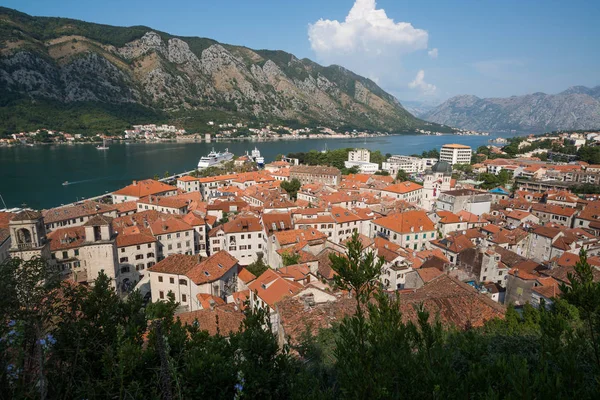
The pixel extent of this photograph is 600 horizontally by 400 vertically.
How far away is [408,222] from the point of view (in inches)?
1451

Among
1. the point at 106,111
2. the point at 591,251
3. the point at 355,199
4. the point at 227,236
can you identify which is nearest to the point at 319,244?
the point at 227,236

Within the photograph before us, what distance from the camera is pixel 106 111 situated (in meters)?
174

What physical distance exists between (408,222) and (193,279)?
22623 mm

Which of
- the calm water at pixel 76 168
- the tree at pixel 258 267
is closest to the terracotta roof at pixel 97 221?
the tree at pixel 258 267

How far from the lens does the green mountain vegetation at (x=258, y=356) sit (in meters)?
4.70

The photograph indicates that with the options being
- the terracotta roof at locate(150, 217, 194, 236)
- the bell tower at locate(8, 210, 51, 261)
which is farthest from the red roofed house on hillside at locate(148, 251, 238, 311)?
the terracotta roof at locate(150, 217, 194, 236)

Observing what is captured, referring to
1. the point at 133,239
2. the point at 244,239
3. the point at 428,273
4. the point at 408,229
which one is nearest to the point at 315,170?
the point at 408,229

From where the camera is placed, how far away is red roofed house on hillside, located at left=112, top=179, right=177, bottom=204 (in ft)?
179

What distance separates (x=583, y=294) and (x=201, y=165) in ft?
316

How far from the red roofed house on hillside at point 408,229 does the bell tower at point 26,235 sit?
2880cm

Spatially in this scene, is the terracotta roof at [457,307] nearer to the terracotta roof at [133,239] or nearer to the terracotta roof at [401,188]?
the terracotta roof at [133,239]

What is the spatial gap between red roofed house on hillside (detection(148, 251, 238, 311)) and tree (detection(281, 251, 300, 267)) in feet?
12.6

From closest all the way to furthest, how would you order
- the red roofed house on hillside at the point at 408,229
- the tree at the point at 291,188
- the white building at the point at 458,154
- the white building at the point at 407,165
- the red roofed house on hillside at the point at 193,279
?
the red roofed house on hillside at the point at 193,279, the red roofed house on hillside at the point at 408,229, the tree at the point at 291,188, the white building at the point at 407,165, the white building at the point at 458,154

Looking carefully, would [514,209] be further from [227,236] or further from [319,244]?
[227,236]
